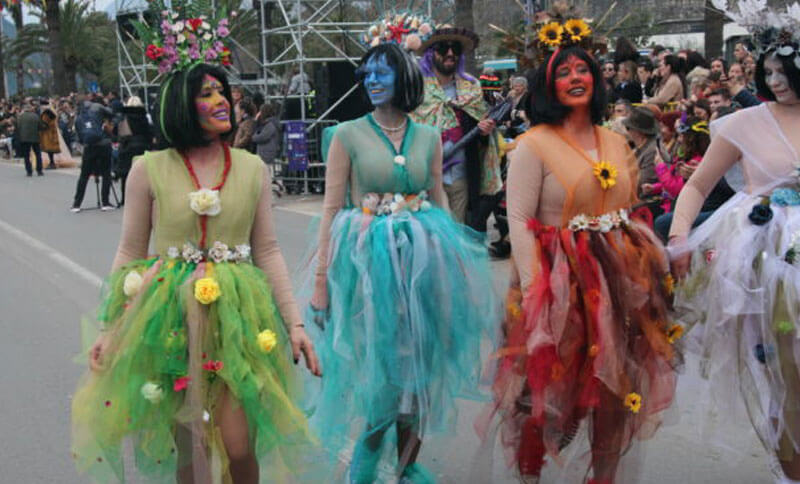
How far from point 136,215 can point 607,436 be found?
6.87 ft

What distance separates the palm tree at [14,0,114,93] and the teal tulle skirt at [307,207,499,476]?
4137 cm

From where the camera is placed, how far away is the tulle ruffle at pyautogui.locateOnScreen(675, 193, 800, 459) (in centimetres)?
381

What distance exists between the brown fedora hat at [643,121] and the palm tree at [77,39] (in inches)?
1497

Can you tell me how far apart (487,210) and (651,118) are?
191cm

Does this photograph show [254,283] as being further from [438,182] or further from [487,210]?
[487,210]

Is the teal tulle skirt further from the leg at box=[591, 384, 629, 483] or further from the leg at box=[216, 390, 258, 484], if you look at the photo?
the leg at box=[216, 390, 258, 484]

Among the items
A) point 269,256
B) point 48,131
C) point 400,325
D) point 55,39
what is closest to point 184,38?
point 269,256

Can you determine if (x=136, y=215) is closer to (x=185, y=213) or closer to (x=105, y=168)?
(x=185, y=213)

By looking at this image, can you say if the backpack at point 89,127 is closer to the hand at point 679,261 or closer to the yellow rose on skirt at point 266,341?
the yellow rose on skirt at point 266,341

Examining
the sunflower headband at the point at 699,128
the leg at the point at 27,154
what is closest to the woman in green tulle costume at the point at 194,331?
the sunflower headband at the point at 699,128

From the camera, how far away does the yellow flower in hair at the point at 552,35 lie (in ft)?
13.5

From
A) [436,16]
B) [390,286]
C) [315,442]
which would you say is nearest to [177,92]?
[390,286]

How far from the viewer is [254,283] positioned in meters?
3.65

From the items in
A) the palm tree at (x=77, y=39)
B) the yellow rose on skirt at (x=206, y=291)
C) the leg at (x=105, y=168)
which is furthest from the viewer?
the palm tree at (x=77, y=39)
